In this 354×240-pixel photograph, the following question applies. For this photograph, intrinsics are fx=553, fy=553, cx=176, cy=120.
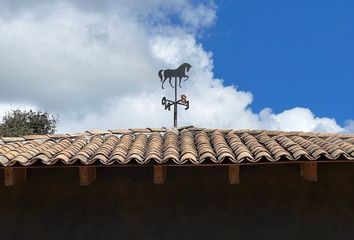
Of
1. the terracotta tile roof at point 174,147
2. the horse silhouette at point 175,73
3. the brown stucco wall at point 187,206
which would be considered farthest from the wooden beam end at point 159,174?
the horse silhouette at point 175,73

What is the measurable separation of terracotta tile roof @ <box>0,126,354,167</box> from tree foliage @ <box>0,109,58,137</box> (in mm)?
14754

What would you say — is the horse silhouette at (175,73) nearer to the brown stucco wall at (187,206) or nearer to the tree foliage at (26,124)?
the brown stucco wall at (187,206)

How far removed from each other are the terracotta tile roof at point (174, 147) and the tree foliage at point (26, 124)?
48.4 ft

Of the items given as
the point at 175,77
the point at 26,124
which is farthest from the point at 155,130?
the point at 26,124

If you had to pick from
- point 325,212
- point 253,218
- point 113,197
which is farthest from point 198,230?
point 325,212

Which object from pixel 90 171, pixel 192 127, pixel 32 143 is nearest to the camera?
pixel 90 171

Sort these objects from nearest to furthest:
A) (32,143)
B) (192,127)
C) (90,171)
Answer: (90,171) → (32,143) → (192,127)

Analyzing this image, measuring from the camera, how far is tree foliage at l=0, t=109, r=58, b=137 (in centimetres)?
2333

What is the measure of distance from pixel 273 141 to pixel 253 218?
116cm

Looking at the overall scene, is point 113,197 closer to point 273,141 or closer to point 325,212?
point 273,141

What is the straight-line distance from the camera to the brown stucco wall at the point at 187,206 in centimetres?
809

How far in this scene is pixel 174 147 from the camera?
25.6ft

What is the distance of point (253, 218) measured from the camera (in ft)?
26.6

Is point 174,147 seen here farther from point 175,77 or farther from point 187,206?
point 175,77
